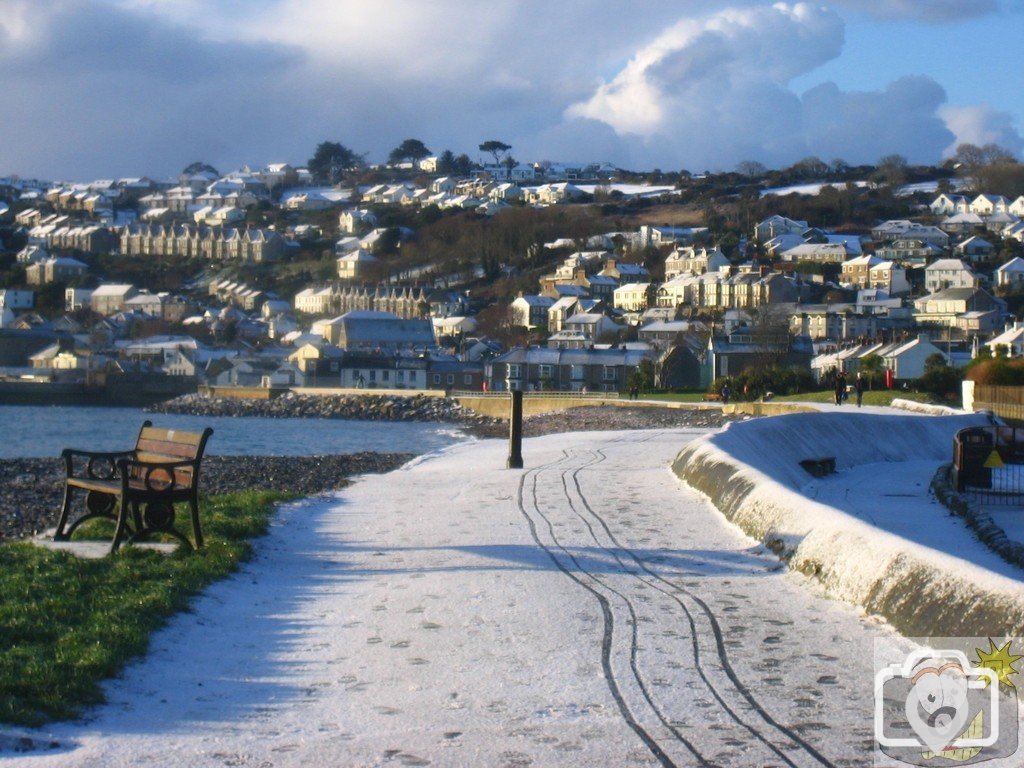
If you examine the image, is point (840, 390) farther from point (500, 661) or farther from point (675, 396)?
point (500, 661)

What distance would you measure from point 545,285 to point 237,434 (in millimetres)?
75718

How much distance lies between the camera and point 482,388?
78.5m

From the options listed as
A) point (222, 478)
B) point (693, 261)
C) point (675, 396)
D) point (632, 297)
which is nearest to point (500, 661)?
point (222, 478)

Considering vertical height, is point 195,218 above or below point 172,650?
above

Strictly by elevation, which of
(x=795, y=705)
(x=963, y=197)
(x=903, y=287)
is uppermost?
(x=963, y=197)

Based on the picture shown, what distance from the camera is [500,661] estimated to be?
6.04 metres

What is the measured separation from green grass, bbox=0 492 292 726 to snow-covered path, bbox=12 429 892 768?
0.14 meters

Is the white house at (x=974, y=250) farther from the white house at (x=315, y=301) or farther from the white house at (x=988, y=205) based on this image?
the white house at (x=315, y=301)

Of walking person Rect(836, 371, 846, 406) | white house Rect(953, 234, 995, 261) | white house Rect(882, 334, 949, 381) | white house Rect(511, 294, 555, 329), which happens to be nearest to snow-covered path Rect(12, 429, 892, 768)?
walking person Rect(836, 371, 846, 406)

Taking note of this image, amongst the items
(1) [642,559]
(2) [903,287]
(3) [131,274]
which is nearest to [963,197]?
(2) [903,287]

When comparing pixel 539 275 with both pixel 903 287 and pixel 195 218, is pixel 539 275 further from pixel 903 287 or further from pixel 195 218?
pixel 195 218

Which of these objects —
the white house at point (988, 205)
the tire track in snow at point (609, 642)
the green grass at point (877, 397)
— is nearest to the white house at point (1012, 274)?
the white house at point (988, 205)

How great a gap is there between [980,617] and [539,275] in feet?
414

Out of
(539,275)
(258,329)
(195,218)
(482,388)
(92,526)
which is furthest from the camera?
(195,218)
